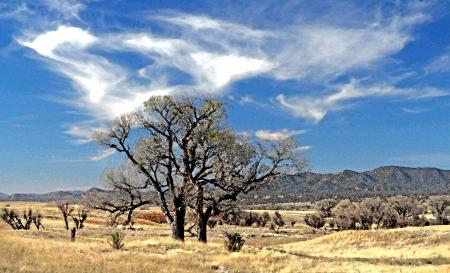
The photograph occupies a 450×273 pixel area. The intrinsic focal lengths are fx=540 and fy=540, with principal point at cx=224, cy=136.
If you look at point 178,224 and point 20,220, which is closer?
point 178,224

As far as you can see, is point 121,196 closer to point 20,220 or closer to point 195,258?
point 195,258

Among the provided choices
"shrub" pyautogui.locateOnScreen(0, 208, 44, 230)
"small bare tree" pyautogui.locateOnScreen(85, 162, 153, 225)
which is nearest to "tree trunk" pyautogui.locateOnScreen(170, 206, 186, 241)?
"small bare tree" pyautogui.locateOnScreen(85, 162, 153, 225)

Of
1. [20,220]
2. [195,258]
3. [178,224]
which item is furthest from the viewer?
[20,220]

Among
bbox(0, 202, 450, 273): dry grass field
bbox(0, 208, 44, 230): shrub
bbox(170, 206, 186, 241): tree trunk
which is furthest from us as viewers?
bbox(0, 208, 44, 230): shrub

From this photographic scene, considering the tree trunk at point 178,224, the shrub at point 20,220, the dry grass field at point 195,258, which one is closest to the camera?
the dry grass field at point 195,258

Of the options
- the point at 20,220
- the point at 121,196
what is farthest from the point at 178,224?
the point at 20,220

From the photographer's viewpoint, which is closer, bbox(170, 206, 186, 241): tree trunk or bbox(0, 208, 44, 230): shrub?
bbox(170, 206, 186, 241): tree trunk

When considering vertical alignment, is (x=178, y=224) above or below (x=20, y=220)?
below

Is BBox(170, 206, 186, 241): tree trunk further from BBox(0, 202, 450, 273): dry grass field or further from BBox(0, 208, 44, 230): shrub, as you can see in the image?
BBox(0, 208, 44, 230): shrub

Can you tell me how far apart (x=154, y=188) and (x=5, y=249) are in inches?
623

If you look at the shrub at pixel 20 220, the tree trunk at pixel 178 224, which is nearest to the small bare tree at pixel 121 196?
the tree trunk at pixel 178 224

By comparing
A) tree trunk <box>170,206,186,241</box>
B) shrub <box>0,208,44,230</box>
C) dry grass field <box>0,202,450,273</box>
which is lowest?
dry grass field <box>0,202,450,273</box>

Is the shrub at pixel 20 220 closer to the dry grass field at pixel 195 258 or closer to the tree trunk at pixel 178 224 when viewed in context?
the dry grass field at pixel 195 258

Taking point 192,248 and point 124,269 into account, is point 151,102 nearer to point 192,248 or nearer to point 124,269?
point 192,248
